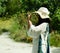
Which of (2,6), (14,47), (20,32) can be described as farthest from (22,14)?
(14,47)

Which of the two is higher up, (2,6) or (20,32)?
(2,6)

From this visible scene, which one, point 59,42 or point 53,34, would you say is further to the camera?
point 53,34

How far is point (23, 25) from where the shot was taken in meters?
14.6

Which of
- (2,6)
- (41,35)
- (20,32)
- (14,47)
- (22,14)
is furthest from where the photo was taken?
(2,6)

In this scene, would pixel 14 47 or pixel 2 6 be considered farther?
pixel 2 6

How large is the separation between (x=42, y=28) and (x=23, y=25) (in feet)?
31.8

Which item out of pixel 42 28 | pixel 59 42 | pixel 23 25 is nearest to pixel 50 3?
pixel 23 25

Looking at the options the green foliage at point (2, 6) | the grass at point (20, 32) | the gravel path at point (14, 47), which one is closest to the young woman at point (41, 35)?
the gravel path at point (14, 47)

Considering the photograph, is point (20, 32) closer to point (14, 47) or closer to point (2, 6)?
point (14, 47)

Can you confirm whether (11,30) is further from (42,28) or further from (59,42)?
(42,28)

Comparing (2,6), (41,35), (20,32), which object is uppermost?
(2,6)

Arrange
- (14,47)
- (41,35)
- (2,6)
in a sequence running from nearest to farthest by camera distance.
→ (41,35)
(14,47)
(2,6)

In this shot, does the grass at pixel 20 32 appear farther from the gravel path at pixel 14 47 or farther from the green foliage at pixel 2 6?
the green foliage at pixel 2 6

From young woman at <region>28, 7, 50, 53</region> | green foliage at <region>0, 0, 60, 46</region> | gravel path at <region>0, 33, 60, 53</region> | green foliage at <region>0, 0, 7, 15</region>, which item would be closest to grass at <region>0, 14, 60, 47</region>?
green foliage at <region>0, 0, 60, 46</region>
